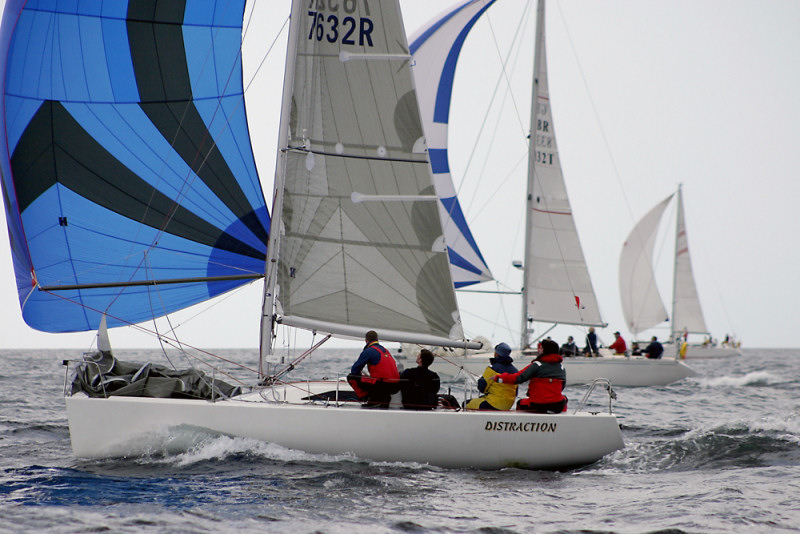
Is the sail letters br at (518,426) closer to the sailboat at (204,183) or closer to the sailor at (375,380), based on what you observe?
the sailor at (375,380)

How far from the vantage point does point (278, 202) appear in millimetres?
9969

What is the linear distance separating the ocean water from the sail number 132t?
5.03 metres

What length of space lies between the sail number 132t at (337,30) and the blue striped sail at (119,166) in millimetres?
1545

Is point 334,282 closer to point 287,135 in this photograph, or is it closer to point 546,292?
point 287,135

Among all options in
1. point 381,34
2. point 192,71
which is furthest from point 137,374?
point 381,34

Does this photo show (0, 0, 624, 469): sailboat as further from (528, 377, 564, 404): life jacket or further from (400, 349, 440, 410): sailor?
(528, 377, 564, 404): life jacket

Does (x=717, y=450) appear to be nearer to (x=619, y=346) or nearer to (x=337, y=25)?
(x=337, y=25)

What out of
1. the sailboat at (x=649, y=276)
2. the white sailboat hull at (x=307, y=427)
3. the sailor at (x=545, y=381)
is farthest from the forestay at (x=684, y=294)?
the white sailboat hull at (x=307, y=427)

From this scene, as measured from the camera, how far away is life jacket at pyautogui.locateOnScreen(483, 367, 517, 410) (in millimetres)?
9344

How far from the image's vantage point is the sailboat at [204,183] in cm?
1002

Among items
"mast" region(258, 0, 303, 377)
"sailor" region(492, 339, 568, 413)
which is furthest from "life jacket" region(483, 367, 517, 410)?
"mast" region(258, 0, 303, 377)

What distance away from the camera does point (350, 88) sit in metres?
10.2

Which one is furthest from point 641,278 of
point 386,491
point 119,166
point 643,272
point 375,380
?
point 386,491

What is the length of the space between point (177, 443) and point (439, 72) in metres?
15.8
